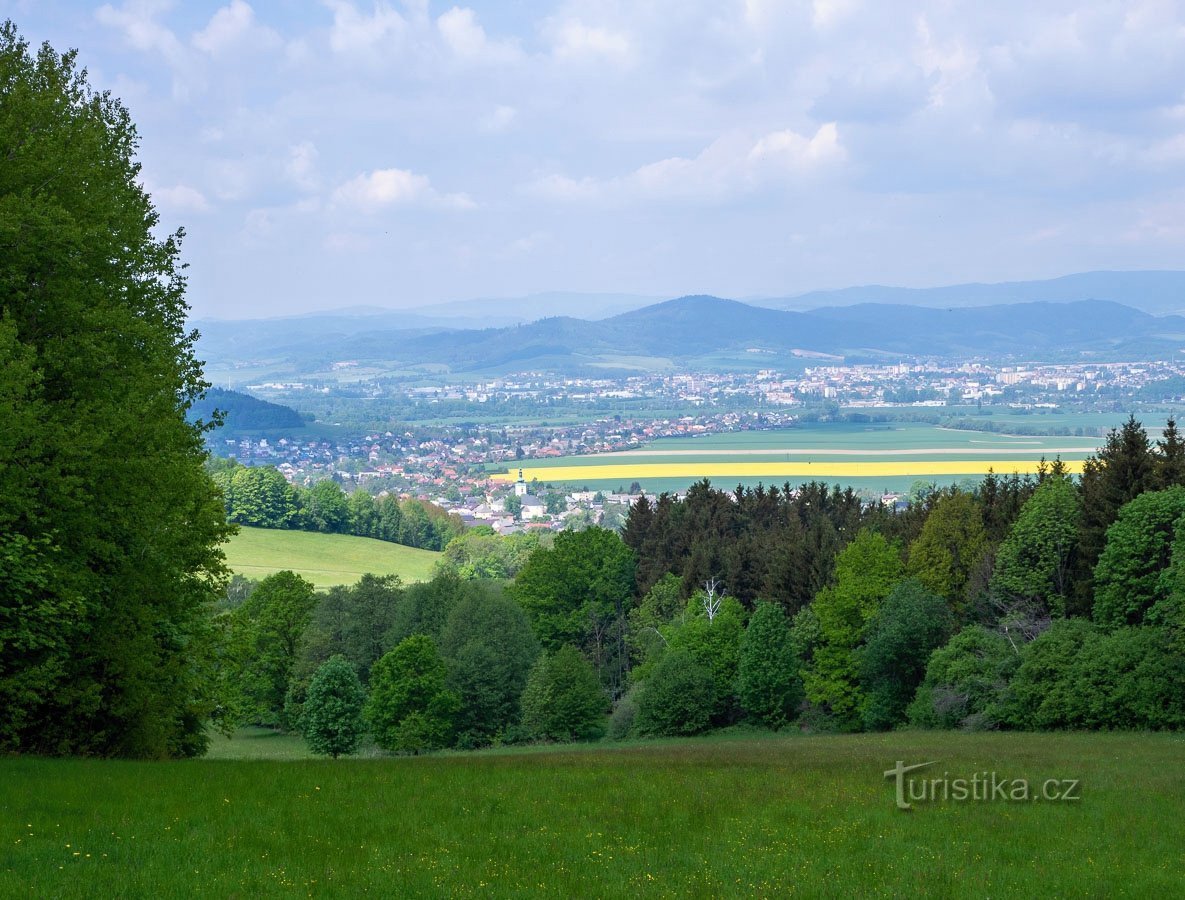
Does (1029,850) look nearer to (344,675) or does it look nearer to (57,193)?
(57,193)

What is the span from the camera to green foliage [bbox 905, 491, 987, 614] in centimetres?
6038

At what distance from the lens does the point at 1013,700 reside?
155 ft

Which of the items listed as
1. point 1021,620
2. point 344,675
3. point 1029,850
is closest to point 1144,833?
point 1029,850

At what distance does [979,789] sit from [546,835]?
947cm

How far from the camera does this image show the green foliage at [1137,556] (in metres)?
46.2

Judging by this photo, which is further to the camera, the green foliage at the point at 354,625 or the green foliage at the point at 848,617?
the green foliage at the point at 354,625

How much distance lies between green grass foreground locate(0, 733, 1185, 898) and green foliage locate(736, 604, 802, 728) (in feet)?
129

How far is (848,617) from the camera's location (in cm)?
6216

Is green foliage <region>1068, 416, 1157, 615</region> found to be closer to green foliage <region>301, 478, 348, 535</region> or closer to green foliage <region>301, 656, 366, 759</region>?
green foliage <region>301, 656, 366, 759</region>

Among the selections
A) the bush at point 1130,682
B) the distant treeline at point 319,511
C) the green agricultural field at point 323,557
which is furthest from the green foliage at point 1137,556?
the distant treeline at point 319,511

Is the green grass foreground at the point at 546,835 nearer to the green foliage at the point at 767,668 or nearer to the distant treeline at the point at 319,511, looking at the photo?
the green foliage at the point at 767,668

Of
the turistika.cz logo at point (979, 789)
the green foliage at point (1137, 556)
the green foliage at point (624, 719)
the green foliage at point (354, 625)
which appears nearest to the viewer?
the turistika.cz logo at point (979, 789)

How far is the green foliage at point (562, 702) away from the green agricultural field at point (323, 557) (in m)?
49.7

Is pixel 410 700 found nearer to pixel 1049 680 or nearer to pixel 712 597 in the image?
pixel 712 597
